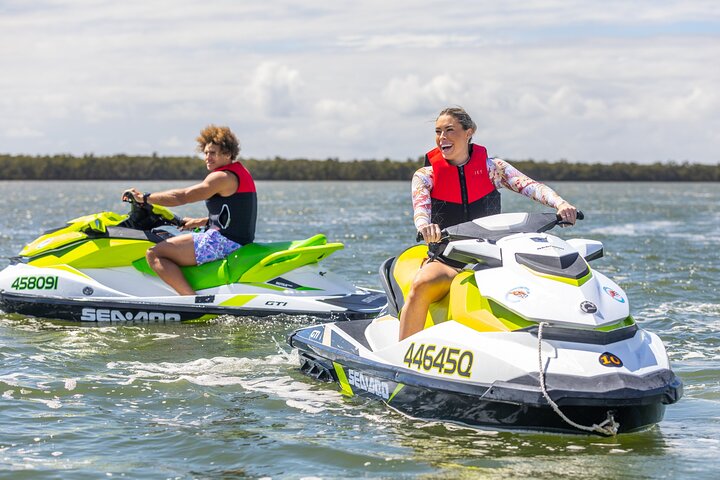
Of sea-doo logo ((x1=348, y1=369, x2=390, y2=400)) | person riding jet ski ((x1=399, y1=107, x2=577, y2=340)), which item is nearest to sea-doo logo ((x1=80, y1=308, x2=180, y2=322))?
sea-doo logo ((x1=348, y1=369, x2=390, y2=400))

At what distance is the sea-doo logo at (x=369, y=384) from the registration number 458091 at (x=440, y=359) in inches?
10.5

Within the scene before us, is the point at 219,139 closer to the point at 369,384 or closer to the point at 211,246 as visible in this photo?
the point at 211,246

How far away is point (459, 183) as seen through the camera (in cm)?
679

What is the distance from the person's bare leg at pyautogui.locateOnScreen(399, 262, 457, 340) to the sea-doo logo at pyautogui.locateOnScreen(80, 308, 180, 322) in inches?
155

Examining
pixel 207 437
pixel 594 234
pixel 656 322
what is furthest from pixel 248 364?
pixel 594 234

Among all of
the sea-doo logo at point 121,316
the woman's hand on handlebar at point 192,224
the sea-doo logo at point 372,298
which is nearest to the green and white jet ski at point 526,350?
the sea-doo logo at point 372,298

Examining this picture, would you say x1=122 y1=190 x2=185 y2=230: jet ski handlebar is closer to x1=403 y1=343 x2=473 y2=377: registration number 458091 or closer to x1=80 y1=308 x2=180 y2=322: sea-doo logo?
x1=80 y1=308 x2=180 y2=322: sea-doo logo

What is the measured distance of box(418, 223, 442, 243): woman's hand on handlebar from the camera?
6.22 m

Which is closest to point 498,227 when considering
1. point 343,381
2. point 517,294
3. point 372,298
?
point 517,294

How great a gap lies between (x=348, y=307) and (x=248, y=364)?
1.77 meters

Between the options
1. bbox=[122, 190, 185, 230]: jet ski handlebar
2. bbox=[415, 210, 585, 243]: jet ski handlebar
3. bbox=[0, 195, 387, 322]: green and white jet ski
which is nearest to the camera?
bbox=[415, 210, 585, 243]: jet ski handlebar

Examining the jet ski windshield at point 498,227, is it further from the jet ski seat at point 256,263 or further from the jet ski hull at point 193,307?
the jet ski seat at point 256,263

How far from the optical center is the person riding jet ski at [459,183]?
6.64 meters

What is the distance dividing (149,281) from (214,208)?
3.33ft
